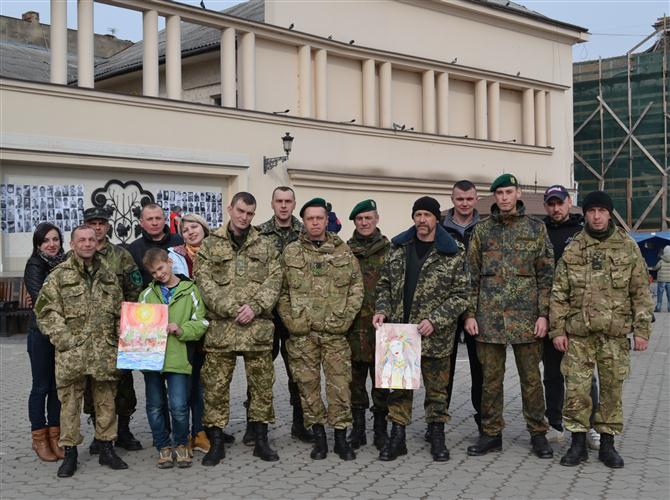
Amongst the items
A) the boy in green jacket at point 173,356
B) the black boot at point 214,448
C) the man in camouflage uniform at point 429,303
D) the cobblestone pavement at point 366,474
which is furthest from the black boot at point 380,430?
the boy in green jacket at point 173,356

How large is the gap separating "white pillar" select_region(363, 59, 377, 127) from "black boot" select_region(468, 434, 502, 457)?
644 inches

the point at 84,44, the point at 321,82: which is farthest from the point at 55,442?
the point at 321,82

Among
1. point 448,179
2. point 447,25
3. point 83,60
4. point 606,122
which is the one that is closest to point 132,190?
point 83,60

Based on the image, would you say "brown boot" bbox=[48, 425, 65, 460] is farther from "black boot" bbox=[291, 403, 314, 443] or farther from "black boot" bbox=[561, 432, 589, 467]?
"black boot" bbox=[561, 432, 589, 467]

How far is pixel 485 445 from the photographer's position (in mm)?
6484

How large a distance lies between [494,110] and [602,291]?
794 inches

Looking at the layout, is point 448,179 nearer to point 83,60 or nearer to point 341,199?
point 341,199

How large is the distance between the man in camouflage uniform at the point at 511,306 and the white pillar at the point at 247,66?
14023mm

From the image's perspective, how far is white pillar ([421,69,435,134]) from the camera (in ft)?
78.2

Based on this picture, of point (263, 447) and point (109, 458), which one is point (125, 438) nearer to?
point (109, 458)

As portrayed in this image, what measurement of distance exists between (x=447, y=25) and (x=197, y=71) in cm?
744

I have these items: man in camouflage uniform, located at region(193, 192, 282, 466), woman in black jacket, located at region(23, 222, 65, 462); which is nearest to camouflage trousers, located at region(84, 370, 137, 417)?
woman in black jacket, located at region(23, 222, 65, 462)

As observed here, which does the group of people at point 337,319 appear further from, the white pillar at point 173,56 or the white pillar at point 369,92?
the white pillar at point 369,92

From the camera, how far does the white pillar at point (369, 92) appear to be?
22.3 metres
